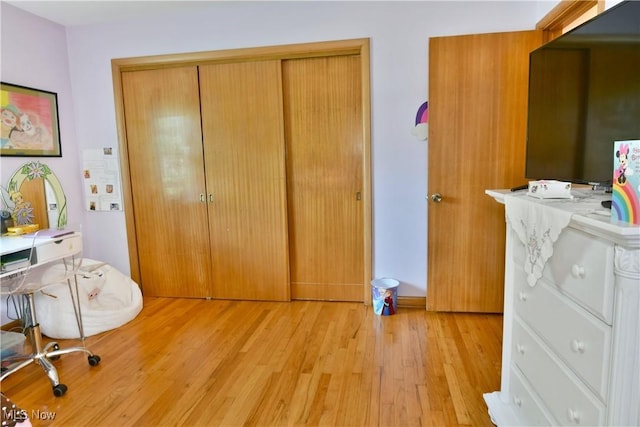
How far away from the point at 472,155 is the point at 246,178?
174 centimetres

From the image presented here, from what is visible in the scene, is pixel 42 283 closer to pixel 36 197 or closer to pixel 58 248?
pixel 58 248

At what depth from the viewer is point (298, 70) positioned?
2.96 meters

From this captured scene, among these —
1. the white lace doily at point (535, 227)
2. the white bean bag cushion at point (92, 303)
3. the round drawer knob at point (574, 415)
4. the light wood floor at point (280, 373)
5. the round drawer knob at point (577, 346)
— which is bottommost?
the light wood floor at point (280, 373)

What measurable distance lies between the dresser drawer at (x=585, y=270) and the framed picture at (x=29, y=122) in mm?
3356

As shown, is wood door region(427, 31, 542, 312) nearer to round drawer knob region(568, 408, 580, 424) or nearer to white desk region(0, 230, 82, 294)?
round drawer knob region(568, 408, 580, 424)

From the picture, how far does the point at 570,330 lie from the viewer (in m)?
1.17

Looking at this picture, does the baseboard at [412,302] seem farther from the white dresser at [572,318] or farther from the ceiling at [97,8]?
the ceiling at [97,8]

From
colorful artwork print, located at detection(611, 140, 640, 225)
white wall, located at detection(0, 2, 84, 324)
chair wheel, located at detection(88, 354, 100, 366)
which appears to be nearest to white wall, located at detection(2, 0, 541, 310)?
white wall, located at detection(0, 2, 84, 324)

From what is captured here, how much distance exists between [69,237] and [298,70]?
1993 millimetres

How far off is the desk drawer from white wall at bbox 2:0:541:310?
997 millimetres

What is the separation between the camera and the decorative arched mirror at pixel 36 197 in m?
2.67

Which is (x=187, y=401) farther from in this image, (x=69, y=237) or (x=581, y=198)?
(x=581, y=198)

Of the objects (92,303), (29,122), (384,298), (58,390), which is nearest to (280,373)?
(384,298)

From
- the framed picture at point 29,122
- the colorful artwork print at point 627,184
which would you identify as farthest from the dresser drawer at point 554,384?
the framed picture at point 29,122
